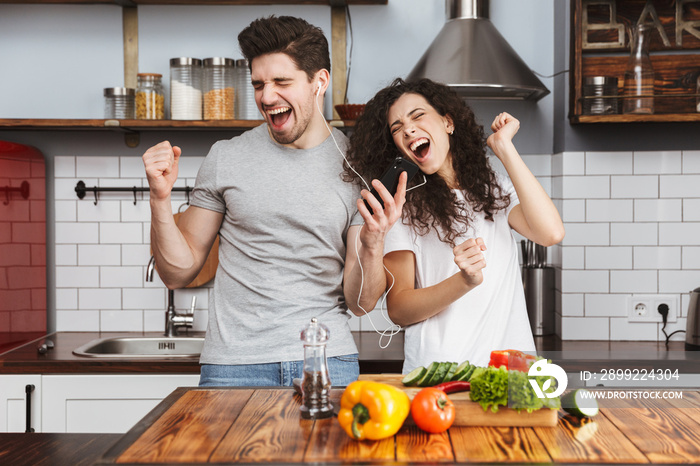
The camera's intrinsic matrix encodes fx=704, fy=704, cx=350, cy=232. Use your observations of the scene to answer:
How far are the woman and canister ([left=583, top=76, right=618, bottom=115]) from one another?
91cm

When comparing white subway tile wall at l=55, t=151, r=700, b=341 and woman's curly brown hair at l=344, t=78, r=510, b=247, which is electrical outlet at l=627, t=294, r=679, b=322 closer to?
white subway tile wall at l=55, t=151, r=700, b=341

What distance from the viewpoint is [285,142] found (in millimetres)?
1828

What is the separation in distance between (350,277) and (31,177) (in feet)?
5.46

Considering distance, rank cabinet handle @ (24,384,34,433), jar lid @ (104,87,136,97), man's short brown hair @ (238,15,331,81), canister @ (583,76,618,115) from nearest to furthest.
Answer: man's short brown hair @ (238,15,331,81)
cabinet handle @ (24,384,34,433)
canister @ (583,76,618,115)
jar lid @ (104,87,136,97)

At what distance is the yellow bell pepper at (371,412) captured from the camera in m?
1.15

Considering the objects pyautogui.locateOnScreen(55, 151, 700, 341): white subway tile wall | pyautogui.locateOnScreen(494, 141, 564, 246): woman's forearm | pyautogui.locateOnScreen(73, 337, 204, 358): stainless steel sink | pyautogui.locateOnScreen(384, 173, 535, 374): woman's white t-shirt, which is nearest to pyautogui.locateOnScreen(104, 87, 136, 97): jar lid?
pyautogui.locateOnScreen(73, 337, 204, 358): stainless steel sink

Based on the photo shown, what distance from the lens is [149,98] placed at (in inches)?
109

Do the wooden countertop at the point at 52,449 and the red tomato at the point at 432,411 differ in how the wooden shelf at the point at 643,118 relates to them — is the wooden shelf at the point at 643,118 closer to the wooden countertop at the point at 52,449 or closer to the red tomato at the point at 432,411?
the red tomato at the point at 432,411

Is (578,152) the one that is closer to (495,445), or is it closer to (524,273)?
(524,273)

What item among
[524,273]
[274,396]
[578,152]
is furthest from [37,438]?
[578,152]

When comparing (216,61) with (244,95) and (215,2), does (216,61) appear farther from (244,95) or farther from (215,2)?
(215,2)

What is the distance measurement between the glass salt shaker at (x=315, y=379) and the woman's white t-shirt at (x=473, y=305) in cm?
52

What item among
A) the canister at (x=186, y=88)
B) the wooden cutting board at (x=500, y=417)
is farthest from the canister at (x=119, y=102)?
the wooden cutting board at (x=500, y=417)

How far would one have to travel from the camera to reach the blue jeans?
1.72 meters
